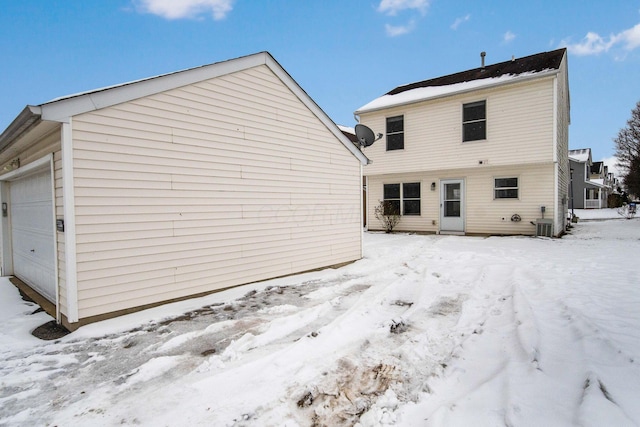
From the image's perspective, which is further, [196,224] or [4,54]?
[4,54]

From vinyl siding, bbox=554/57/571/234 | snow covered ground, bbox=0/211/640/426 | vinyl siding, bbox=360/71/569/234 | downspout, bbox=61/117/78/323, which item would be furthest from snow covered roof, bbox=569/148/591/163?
downspout, bbox=61/117/78/323

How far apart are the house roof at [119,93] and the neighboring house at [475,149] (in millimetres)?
7728

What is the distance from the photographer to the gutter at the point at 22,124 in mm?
3404

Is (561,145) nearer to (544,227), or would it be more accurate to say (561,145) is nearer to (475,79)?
(544,227)

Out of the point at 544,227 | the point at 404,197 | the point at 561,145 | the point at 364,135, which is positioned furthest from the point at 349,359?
the point at 561,145

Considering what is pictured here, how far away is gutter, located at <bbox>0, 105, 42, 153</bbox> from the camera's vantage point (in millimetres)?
3404

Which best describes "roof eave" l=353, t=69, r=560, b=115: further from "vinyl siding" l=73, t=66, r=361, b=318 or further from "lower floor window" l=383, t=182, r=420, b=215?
"vinyl siding" l=73, t=66, r=361, b=318

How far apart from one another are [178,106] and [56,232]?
2347mm

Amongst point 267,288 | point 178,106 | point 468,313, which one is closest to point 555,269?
point 468,313

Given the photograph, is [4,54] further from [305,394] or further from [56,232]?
[305,394]

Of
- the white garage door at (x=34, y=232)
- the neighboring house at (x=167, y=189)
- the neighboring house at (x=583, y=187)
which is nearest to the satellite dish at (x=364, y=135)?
the neighboring house at (x=167, y=189)

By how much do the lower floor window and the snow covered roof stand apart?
30141 millimetres

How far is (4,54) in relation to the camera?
12773 mm

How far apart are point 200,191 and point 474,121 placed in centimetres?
1049
